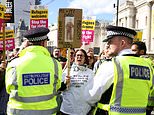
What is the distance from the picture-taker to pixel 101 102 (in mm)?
3506

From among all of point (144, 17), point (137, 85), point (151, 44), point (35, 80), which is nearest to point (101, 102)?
point (137, 85)

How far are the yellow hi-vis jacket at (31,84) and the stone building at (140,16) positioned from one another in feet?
182

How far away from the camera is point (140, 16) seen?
67875 mm

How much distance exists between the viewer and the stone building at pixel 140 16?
60.8 metres

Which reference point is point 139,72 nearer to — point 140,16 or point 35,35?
point 35,35

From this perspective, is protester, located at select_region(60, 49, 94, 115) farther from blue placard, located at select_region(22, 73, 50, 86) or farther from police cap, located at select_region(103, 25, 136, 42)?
police cap, located at select_region(103, 25, 136, 42)

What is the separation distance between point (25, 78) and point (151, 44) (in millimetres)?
57340

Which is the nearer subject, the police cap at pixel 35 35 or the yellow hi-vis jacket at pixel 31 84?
the yellow hi-vis jacket at pixel 31 84

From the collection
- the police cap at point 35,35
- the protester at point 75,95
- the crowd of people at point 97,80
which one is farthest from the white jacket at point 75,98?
the police cap at point 35,35

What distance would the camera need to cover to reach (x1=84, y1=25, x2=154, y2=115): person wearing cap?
11.1ft

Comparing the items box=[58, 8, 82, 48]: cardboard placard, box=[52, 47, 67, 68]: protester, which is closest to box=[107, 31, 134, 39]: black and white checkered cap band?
box=[58, 8, 82, 48]: cardboard placard

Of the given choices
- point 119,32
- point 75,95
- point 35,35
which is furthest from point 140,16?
point 119,32

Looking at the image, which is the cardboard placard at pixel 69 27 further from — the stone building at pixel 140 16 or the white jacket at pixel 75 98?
the stone building at pixel 140 16

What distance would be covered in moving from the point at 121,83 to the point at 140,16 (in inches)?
2597
